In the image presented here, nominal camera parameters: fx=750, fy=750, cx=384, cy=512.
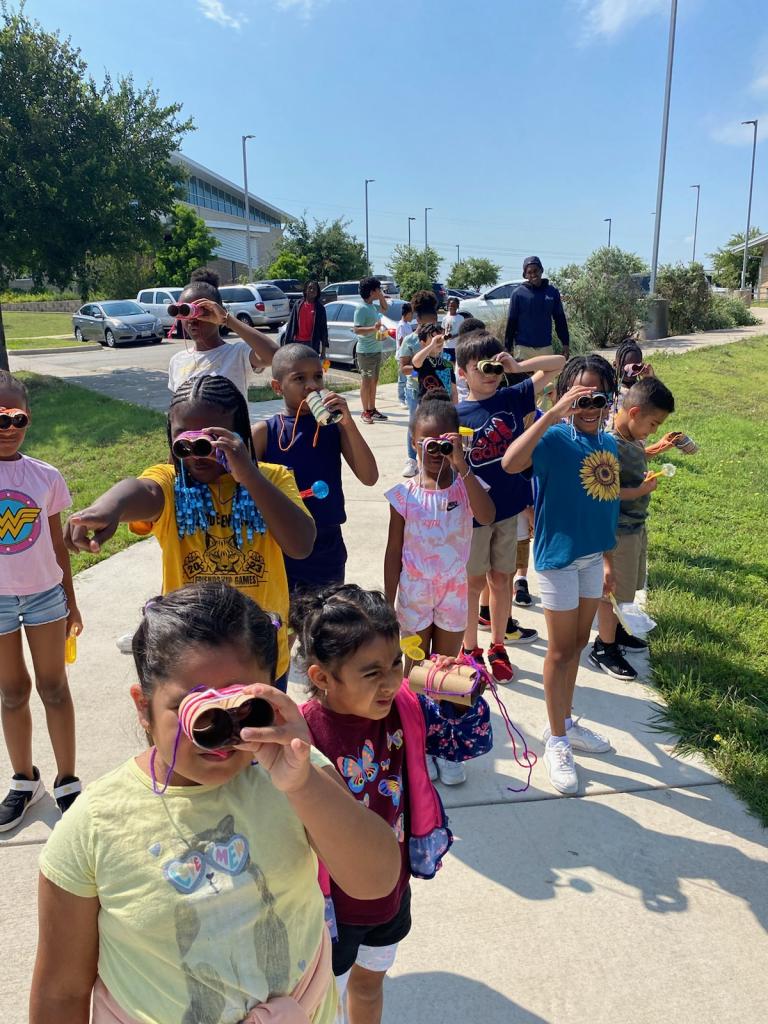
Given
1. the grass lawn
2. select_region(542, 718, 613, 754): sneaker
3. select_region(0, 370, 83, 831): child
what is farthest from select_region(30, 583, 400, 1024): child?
the grass lawn

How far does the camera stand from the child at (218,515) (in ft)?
7.43

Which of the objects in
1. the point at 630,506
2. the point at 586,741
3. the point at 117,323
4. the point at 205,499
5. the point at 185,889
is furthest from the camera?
the point at 117,323

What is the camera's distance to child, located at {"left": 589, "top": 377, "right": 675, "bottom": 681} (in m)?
4.03

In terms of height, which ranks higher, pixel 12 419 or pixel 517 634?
pixel 12 419

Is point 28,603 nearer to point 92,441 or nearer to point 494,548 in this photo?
point 494,548

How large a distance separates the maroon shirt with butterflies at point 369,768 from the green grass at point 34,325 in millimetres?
28111

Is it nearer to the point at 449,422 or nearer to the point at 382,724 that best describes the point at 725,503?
the point at 449,422

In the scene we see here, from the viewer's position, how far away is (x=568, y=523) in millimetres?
3209

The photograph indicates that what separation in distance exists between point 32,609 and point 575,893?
2284 millimetres

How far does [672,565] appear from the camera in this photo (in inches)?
223

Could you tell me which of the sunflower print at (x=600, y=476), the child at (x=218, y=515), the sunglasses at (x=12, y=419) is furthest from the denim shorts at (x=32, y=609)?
the sunflower print at (x=600, y=476)

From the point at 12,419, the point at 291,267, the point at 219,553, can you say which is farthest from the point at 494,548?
the point at 291,267

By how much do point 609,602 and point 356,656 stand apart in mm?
2841

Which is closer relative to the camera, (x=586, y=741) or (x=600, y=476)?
(x=600, y=476)
